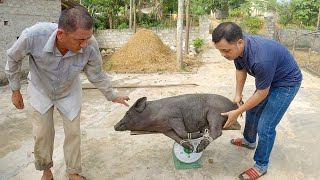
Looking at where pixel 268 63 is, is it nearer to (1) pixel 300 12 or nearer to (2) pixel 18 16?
(2) pixel 18 16

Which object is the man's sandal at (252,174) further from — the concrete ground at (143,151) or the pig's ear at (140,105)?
the pig's ear at (140,105)

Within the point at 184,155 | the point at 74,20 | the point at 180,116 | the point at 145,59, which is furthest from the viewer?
the point at 145,59

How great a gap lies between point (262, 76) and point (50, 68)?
211cm

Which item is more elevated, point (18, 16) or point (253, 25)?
point (18, 16)

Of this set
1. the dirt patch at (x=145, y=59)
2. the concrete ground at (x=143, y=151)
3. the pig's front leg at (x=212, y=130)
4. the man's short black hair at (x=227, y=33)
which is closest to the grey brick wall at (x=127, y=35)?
the dirt patch at (x=145, y=59)

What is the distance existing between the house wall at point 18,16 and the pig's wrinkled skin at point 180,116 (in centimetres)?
734

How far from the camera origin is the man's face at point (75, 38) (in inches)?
102

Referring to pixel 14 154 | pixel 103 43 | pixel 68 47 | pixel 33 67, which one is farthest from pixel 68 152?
pixel 103 43

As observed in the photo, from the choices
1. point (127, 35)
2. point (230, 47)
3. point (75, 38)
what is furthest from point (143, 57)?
point (75, 38)

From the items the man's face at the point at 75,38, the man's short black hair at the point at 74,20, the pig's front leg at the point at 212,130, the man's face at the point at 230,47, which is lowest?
the pig's front leg at the point at 212,130

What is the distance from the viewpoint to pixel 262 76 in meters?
3.00

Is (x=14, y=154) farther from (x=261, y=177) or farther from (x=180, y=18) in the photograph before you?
(x=180, y=18)

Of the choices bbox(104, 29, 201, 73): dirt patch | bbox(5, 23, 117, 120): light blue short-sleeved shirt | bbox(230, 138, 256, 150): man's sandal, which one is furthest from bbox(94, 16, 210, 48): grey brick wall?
bbox(5, 23, 117, 120): light blue short-sleeved shirt

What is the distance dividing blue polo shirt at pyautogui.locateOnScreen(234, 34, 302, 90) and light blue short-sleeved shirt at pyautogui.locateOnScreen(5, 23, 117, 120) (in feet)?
5.21
